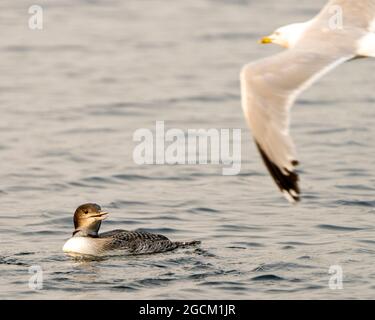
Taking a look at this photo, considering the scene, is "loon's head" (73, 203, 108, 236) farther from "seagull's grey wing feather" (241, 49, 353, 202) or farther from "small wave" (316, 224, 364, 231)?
"seagull's grey wing feather" (241, 49, 353, 202)

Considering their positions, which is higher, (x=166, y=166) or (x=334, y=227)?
(x=166, y=166)

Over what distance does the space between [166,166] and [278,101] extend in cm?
684

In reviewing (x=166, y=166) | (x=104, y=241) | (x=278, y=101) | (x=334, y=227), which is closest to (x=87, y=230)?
(x=104, y=241)

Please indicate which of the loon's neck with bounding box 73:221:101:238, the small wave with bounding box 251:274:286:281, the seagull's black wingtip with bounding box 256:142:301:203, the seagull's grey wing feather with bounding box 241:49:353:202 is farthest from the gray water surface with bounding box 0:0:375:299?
the seagull's grey wing feather with bounding box 241:49:353:202

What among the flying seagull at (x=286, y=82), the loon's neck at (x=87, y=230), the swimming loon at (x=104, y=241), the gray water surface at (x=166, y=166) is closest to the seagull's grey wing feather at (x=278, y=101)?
the flying seagull at (x=286, y=82)

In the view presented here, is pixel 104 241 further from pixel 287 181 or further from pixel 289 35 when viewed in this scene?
pixel 287 181

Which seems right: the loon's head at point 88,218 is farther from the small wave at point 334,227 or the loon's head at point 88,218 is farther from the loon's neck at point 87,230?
the small wave at point 334,227

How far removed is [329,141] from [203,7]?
1002 cm

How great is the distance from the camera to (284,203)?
14031 mm

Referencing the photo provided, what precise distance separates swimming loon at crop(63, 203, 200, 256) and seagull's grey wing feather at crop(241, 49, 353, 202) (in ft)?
10.3

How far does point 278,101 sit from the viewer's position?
29.3 ft
